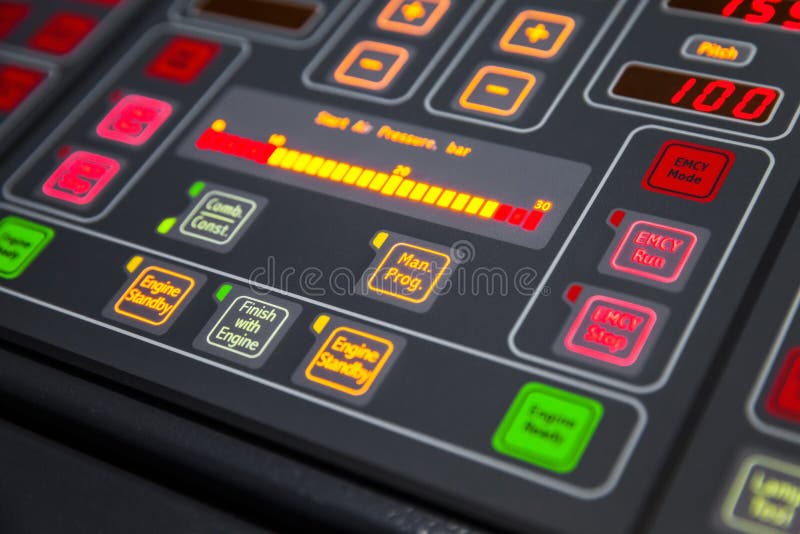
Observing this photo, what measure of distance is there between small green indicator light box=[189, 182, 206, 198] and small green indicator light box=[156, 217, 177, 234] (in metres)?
0.03

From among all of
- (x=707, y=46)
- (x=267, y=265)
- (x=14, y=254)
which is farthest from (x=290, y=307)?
(x=707, y=46)

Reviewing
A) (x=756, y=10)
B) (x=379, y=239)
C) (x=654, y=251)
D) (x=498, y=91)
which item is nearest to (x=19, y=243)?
(x=379, y=239)

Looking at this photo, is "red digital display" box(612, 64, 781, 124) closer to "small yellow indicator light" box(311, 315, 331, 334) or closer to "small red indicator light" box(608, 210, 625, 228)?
"small red indicator light" box(608, 210, 625, 228)

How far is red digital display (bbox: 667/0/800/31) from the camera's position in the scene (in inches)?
32.4

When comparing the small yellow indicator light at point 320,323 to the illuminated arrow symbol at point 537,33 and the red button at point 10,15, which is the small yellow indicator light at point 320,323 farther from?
the red button at point 10,15

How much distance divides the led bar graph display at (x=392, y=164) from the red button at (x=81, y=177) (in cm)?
8

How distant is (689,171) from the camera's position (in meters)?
0.75

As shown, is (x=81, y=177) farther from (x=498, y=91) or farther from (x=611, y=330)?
(x=611, y=330)

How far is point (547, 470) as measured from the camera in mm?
636

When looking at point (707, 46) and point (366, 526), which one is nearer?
point (366, 526)

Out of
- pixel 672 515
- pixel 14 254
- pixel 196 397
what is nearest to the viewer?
pixel 672 515

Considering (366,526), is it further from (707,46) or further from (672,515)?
(707,46)

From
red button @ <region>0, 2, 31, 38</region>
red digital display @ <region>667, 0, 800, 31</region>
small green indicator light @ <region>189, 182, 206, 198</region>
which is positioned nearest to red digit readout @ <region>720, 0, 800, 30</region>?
red digital display @ <region>667, 0, 800, 31</region>

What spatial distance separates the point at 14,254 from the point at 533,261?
467 millimetres
